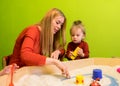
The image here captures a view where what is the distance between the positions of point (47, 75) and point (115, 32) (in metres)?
1.07

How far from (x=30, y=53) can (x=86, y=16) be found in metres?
1.04

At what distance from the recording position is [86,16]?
207 cm

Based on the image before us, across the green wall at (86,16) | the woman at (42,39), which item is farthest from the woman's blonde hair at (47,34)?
the green wall at (86,16)

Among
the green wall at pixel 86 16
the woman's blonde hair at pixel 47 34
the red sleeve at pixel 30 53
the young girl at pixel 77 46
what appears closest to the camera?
the red sleeve at pixel 30 53

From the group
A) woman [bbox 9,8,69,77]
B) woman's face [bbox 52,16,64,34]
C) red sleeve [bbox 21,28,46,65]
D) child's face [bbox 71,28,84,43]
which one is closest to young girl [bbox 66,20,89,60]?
child's face [bbox 71,28,84,43]

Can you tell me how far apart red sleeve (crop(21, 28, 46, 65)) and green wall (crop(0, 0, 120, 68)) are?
860mm

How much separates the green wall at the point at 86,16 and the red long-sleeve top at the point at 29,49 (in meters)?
0.79

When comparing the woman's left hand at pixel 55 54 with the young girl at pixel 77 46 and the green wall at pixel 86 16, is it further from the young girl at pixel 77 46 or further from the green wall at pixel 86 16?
the green wall at pixel 86 16

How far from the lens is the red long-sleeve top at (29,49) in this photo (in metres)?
1.14

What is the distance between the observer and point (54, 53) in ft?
4.62

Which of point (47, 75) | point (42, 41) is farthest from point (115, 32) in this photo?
point (47, 75)

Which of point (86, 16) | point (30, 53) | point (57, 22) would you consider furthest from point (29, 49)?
point (86, 16)

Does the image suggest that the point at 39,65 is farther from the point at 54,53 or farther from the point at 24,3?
the point at 24,3

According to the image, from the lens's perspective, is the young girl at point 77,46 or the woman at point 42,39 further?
the young girl at point 77,46
